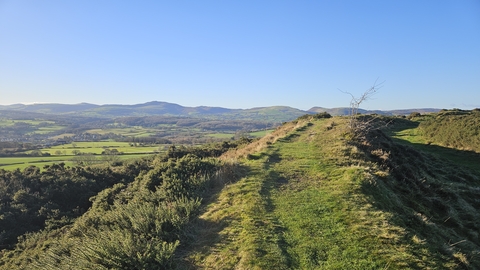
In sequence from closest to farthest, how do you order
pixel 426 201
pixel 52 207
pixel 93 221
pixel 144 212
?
pixel 144 212, pixel 93 221, pixel 426 201, pixel 52 207

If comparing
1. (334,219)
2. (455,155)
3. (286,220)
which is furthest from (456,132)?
(286,220)

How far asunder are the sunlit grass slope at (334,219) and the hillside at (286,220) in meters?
0.03

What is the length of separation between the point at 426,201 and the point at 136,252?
1190cm

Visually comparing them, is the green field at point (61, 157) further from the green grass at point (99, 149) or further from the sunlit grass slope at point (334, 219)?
the sunlit grass slope at point (334, 219)

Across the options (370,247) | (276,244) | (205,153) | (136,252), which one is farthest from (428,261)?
(205,153)

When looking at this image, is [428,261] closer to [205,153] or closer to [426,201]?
[426,201]

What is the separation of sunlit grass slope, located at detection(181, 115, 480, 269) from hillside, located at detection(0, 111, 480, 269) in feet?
0.10

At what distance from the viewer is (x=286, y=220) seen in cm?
781

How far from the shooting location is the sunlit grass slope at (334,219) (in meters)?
6.11

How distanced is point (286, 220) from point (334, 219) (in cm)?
135

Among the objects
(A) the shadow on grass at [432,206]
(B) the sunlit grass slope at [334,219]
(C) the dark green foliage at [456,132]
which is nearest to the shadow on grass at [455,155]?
(C) the dark green foliage at [456,132]

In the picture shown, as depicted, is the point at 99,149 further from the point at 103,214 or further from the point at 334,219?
the point at 334,219

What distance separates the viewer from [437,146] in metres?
27.6

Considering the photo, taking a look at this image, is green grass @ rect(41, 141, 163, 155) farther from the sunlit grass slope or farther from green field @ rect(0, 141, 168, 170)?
the sunlit grass slope
